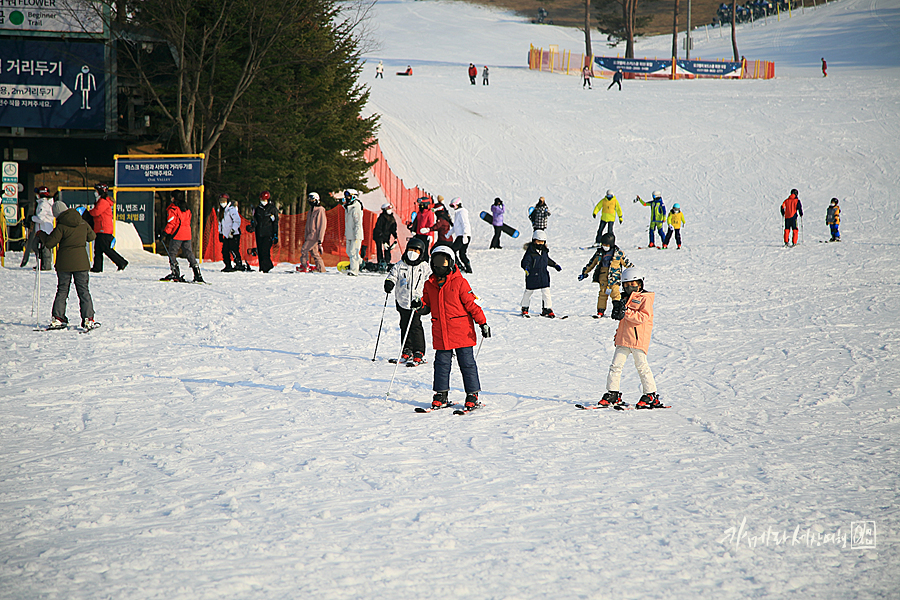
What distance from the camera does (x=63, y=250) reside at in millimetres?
9312

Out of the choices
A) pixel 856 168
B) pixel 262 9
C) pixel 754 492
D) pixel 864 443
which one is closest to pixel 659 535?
pixel 754 492

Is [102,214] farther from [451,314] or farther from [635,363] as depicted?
[635,363]

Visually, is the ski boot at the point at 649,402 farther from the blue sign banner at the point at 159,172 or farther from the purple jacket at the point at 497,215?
the purple jacket at the point at 497,215

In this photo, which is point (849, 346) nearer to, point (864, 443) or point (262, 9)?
point (864, 443)

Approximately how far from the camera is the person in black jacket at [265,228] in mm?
15414

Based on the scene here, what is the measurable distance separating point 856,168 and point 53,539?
1324 inches

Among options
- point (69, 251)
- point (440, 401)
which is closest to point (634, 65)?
point (69, 251)

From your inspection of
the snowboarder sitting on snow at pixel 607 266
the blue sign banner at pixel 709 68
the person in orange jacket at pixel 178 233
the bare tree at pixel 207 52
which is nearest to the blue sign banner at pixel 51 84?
the bare tree at pixel 207 52

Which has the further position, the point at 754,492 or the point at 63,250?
the point at 63,250

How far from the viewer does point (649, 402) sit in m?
7.29

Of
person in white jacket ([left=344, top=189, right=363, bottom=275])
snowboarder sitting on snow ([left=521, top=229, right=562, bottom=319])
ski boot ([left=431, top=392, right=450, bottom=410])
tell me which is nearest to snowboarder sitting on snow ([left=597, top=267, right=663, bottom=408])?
ski boot ([left=431, top=392, right=450, bottom=410])

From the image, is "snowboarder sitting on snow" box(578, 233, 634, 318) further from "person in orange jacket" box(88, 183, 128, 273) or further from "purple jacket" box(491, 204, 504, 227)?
"purple jacket" box(491, 204, 504, 227)

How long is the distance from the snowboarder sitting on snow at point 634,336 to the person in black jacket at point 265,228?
385 inches

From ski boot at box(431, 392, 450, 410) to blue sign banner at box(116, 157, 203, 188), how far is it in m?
11.6
